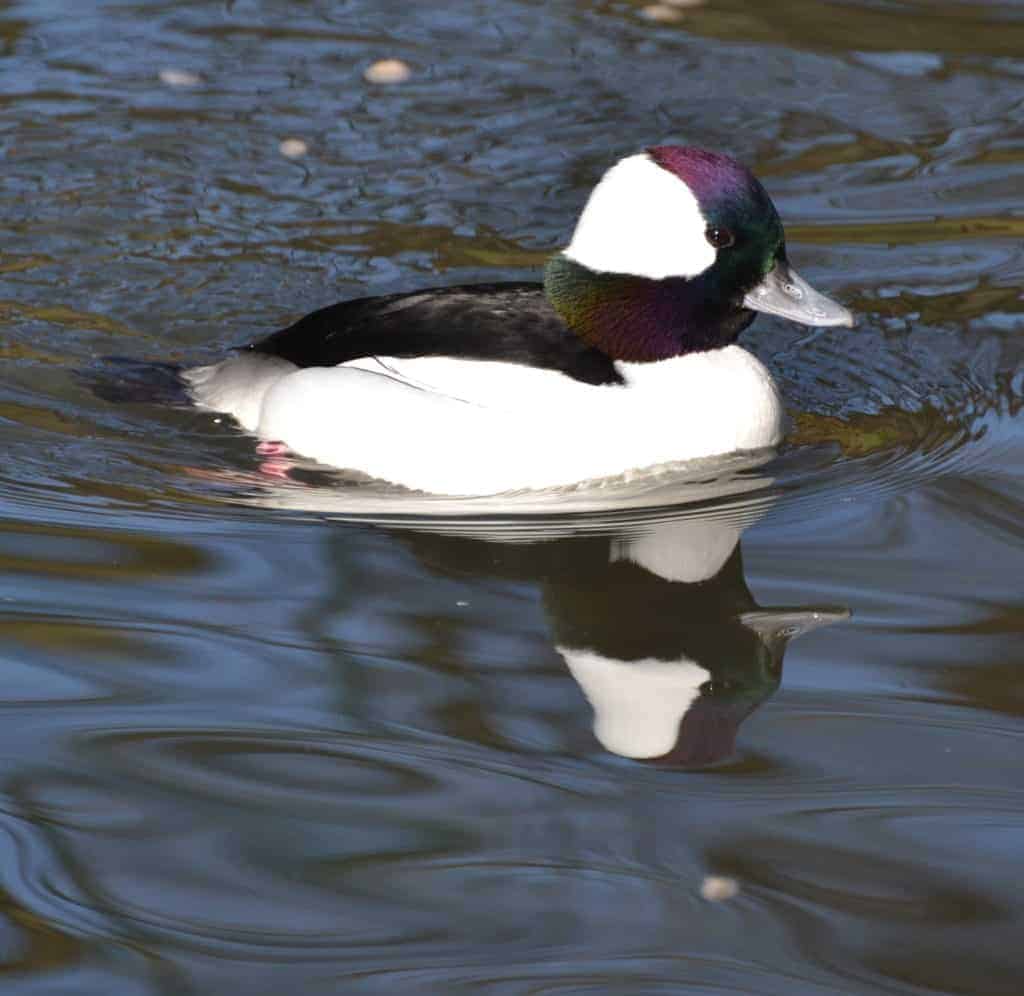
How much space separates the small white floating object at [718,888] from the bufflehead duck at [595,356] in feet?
7.68

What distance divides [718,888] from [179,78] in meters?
6.86

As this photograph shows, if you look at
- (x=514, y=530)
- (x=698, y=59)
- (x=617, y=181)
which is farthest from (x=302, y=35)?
(x=514, y=530)

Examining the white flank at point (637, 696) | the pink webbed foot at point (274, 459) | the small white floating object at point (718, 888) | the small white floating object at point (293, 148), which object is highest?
the small white floating object at point (293, 148)

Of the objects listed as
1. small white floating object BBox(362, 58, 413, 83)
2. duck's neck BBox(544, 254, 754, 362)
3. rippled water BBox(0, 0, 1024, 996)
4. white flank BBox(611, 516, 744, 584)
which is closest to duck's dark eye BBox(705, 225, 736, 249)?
duck's neck BBox(544, 254, 754, 362)

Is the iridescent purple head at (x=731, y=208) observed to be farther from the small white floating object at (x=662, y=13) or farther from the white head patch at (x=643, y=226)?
the small white floating object at (x=662, y=13)

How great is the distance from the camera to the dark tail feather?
7.13m

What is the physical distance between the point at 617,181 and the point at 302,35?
15.2 feet

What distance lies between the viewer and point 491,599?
5.46m

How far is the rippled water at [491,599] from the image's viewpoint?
3.99 meters

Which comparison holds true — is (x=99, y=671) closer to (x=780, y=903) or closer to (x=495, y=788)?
(x=495, y=788)

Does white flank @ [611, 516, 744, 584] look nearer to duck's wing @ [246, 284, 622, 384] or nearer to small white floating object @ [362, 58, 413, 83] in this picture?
duck's wing @ [246, 284, 622, 384]

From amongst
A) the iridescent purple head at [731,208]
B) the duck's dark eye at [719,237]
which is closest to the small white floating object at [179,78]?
the iridescent purple head at [731,208]

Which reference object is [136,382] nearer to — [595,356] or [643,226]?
→ [595,356]

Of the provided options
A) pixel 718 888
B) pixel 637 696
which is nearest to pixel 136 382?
pixel 637 696
